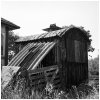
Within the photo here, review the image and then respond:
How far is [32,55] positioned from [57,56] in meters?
2.31

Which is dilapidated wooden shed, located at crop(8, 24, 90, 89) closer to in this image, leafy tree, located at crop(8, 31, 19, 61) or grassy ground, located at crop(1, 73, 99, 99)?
grassy ground, located at crop(1, 73, 99, 99)

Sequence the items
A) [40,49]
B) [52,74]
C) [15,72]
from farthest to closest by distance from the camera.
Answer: [40,49], [52,74], [15,72]

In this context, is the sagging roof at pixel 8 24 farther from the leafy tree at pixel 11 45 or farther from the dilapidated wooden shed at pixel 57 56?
the leafy tree at pixel 11 45

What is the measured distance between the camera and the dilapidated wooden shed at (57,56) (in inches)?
504

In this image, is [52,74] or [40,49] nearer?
[52,74]

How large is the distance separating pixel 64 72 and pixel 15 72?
5421 mm

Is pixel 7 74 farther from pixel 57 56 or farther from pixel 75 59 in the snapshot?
pixel 75 59

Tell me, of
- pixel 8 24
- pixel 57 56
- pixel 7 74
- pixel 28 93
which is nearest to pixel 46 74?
pixel 7 74

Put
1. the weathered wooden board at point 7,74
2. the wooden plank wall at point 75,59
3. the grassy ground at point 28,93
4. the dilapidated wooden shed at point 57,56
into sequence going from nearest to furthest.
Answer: the grassy ground at point 28,93, the weathered wooden board at point 7,74, the dilapidated wooden shed at point 57,56, the wooden plank wall at point 75,59

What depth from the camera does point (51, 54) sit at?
49.5ft

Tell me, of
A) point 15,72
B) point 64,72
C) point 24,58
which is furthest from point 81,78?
point 15,72

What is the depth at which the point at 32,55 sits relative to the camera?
1341 cm

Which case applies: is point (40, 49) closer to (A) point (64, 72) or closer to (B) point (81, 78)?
(A) point (64, 72)

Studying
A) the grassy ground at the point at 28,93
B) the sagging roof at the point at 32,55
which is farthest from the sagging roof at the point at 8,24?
the grassy ground at the point at 28,93
